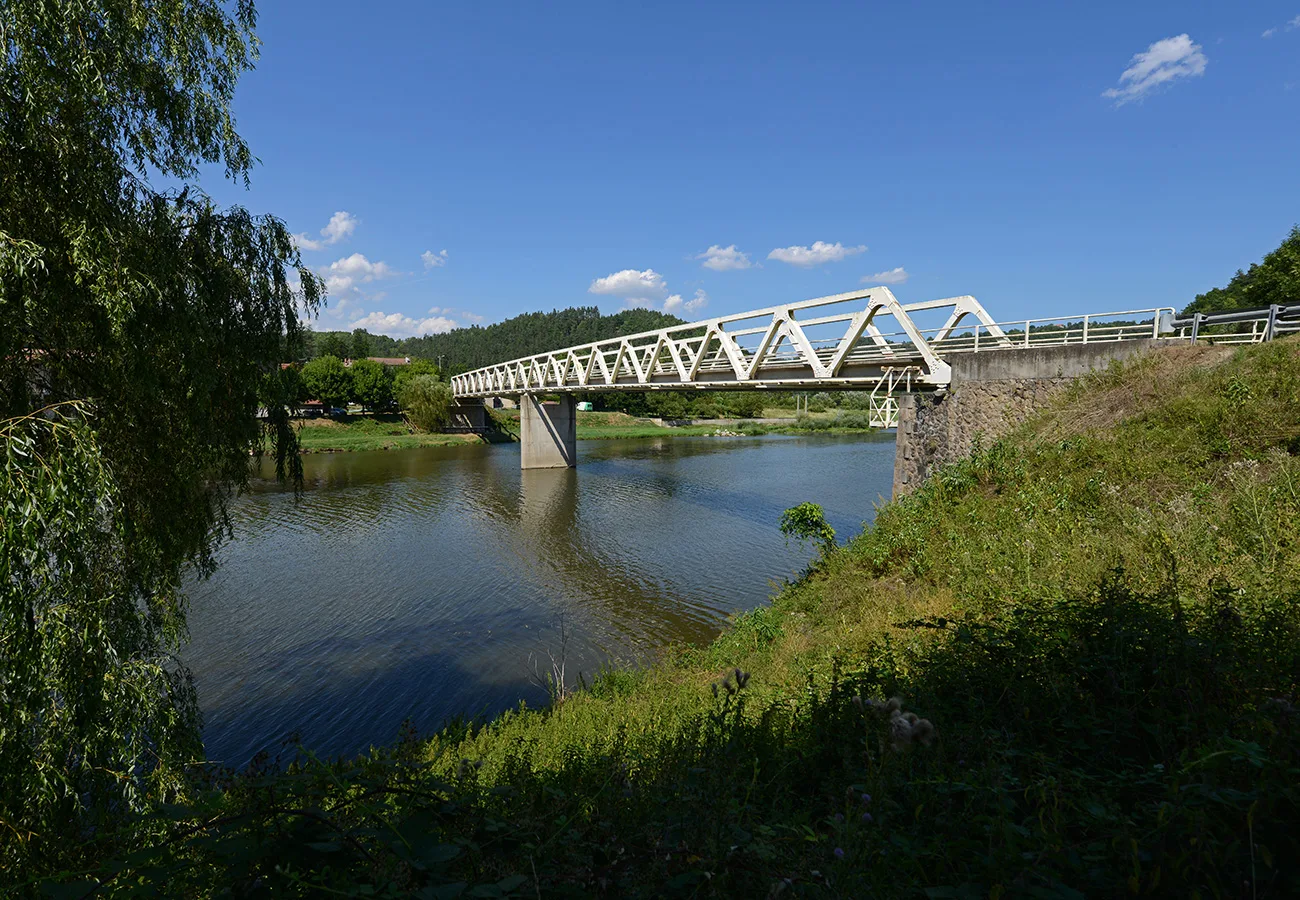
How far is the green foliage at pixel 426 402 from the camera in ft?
236

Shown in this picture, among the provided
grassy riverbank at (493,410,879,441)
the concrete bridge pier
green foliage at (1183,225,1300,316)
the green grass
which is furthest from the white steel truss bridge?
grassy riverbank at (493,410,879,441)

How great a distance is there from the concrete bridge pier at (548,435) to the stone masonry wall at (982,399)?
35330 millimetres

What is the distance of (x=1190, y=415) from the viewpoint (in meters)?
9.85

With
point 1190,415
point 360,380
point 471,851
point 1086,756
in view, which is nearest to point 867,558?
point 1190,415

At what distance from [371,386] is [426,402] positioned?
41.4ft

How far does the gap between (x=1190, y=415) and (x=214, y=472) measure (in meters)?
14.6

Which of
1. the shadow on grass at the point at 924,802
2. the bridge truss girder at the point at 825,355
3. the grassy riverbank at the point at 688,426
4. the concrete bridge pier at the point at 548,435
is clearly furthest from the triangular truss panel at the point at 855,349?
Answer: the grassy riverbank at the point at 688,426

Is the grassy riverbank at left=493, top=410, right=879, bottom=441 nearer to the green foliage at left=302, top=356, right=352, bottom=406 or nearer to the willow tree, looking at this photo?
the green foliage at left=302, top=356, right=352, bottom=406

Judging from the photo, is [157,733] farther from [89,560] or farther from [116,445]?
[116,445]

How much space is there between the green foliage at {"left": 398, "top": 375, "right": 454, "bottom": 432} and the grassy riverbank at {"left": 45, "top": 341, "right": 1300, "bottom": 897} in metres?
66.7

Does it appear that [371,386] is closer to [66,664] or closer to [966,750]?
[66,664]

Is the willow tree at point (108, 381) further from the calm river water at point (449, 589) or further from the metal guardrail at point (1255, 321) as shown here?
the metal guardrail at point (1255, 321)

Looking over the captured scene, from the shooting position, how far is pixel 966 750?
3605mm

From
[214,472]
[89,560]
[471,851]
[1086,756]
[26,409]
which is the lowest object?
[1086,756]
